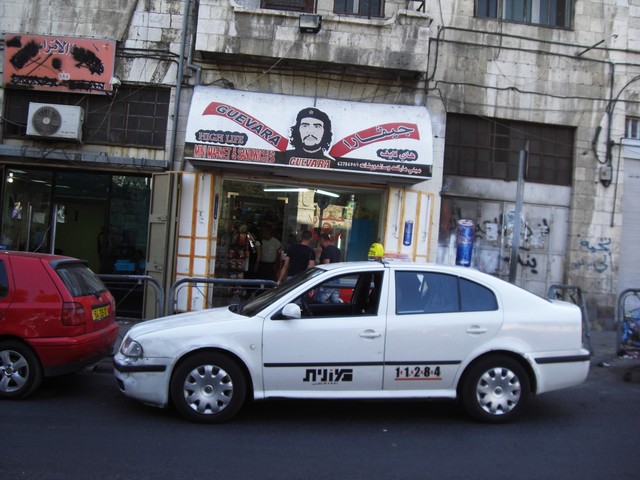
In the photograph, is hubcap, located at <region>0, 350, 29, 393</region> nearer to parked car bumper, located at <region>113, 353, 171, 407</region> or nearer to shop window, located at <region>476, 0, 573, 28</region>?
parked car bumper, located at <region>113, 353, 171, 407</region>

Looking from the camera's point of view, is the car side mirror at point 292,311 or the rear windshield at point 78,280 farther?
the rear windshield at point 78,280

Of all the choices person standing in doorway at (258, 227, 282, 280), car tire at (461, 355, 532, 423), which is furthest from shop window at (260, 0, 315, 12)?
car tire at (461, 355, 532, 423)

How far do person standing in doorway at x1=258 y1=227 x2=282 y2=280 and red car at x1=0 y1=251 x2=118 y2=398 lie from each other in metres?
6.07

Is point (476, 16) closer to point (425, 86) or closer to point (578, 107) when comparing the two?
point (425, 86)

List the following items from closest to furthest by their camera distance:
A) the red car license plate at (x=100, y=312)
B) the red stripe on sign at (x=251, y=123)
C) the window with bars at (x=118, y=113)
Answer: the red car license plate at (x=100, y=312)
the red stripe on sign at (x=251, y=123)
the window with bars at (x=118, y=113)

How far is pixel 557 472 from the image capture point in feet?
15.0

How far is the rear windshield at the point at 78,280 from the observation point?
20.4ft

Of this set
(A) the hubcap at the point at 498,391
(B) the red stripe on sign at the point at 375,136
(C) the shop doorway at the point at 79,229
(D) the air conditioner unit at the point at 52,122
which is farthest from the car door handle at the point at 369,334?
(D) the air conditioner unit at the point at 52,122

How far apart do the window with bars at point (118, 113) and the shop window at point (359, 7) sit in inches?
156

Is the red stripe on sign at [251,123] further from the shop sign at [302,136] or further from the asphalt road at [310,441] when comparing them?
the asphalt road at [310,441]

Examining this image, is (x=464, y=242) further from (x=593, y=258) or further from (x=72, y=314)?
(x=72, y=314)

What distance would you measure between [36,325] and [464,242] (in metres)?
8.51

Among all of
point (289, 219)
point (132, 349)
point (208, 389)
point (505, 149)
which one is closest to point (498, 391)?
point (208, 389)

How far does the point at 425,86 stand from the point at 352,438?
845 centimetres
